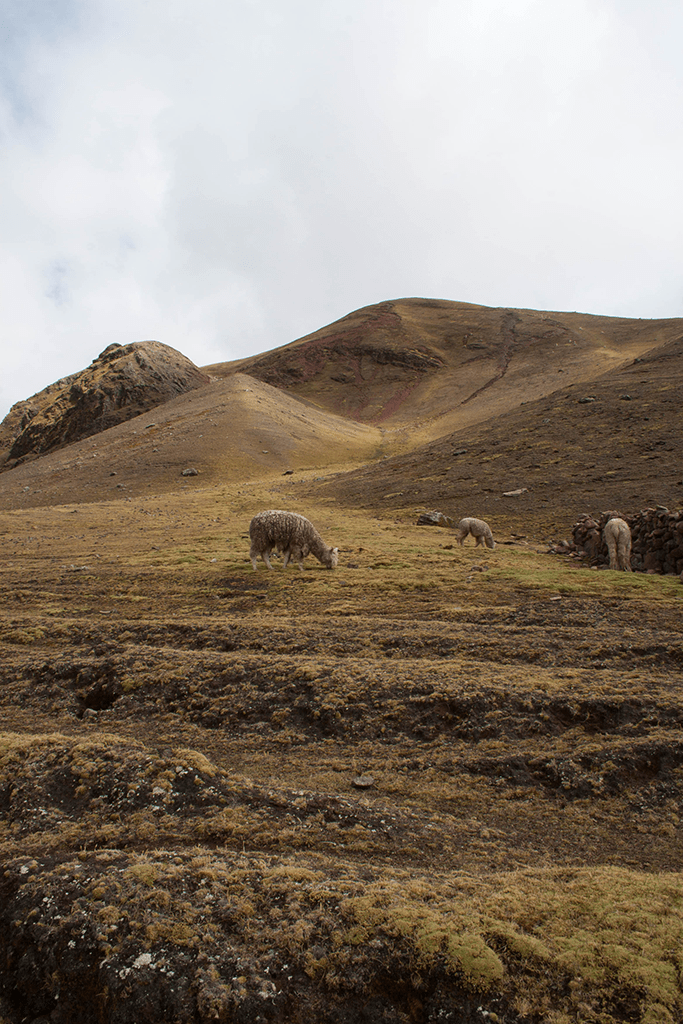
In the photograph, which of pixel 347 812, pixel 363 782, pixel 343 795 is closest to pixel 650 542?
pixel 363 782

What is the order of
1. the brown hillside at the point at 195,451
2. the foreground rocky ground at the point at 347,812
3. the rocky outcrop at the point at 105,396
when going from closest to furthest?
the foreground rocky ground at the point at 347,812
the brown hillside at the point at 195,451
the rocky outcrop at the point at 105,396

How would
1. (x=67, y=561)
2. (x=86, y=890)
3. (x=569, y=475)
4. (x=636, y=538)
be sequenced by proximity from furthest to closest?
(x=569, y=475)
(x=67, y=561)
(x=636, y=538)
(x=86, y=890)

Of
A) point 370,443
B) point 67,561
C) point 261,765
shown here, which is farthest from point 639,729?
point 370,443

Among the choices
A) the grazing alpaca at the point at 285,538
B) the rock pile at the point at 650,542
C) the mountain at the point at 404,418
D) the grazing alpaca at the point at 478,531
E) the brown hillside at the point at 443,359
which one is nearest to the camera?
the rock pile at the point at 650,542

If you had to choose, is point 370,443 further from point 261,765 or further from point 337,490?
point 261,765

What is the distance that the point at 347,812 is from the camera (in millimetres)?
5289

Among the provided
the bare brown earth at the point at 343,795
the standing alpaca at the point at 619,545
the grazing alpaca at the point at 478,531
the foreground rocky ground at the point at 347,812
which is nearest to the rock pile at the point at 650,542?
the standing alpaca at the point at 619,545

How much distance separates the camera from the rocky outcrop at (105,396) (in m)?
67.9

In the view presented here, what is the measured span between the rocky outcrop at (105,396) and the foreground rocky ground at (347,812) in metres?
62.5

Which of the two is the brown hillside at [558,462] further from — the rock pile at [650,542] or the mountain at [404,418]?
the rock pile at [650,542]

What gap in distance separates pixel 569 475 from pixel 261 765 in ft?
82.5

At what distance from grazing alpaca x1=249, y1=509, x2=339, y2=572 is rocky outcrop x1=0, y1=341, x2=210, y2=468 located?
58075 mm

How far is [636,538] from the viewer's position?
54.3 feet

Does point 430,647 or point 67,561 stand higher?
point 67,561
